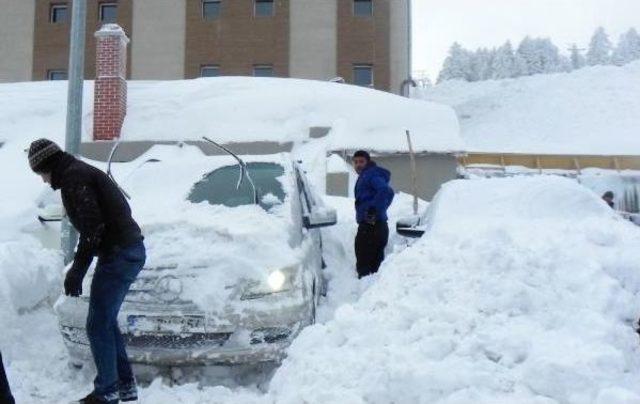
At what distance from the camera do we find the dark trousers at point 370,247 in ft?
22.4

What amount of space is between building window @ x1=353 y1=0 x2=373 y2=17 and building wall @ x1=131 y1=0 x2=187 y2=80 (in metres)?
6.35

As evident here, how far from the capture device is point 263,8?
23.9m

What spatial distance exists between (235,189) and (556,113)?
38.7 meters

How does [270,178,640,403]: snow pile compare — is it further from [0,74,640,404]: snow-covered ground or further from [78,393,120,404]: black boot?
[78,393,120,404]: black boot

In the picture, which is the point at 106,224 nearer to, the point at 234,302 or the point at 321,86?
the point at 234,302

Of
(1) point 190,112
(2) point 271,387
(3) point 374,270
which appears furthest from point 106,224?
(1) point 190,112

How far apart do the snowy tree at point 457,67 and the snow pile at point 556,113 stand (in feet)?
86.6

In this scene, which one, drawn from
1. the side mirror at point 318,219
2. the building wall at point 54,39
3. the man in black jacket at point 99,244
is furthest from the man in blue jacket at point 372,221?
the building wall at point 54,39

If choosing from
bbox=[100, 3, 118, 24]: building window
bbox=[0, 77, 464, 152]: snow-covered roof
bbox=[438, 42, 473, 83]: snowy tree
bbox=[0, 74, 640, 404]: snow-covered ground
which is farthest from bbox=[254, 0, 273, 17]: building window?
bbox=[438, 42, 473, 83]: snowy tree

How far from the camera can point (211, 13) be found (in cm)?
2398

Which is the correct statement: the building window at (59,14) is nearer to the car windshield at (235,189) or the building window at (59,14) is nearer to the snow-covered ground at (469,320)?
the snow-covered ground at (469,320)

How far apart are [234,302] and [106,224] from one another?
995 millimetres

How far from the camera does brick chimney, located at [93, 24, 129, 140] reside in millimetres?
13438

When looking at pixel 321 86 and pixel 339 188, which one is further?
pixel 321 86
